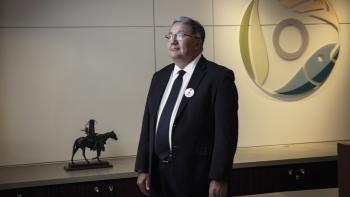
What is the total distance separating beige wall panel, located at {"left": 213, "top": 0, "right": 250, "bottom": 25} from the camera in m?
4.03

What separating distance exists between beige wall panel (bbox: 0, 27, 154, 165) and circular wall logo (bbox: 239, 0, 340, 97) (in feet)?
3.30

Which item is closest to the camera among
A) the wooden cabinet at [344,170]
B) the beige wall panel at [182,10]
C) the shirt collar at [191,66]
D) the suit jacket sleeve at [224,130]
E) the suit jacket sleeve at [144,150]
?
the wooden cabinet at [344,170]

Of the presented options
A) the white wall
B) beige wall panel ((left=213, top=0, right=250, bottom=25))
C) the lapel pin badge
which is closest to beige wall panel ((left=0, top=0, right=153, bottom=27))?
the white wall

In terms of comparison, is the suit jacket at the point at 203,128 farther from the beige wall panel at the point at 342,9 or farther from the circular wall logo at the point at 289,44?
the beige wall panel at the point at 342,9

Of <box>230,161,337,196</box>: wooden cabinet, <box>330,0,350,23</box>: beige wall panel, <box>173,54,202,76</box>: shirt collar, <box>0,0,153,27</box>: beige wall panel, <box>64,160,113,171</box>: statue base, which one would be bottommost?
<box>230,161,337,196</box>: wooden cabinet

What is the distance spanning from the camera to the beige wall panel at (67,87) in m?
3.54

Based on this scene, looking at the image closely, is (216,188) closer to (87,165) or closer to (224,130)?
(224,130)

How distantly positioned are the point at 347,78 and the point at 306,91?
0.48m

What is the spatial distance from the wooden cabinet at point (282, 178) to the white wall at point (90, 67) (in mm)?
651

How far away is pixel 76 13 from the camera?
3.68 metres

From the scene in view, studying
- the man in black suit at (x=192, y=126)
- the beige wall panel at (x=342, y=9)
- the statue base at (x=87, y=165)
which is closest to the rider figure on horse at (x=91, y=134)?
the statue base at (x=87, y=165)

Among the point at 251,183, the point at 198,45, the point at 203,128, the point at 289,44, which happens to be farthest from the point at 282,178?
the point at 198,45

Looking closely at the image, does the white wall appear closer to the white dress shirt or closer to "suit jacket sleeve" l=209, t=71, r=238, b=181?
the white dress shirt

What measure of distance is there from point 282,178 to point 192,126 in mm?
1549
